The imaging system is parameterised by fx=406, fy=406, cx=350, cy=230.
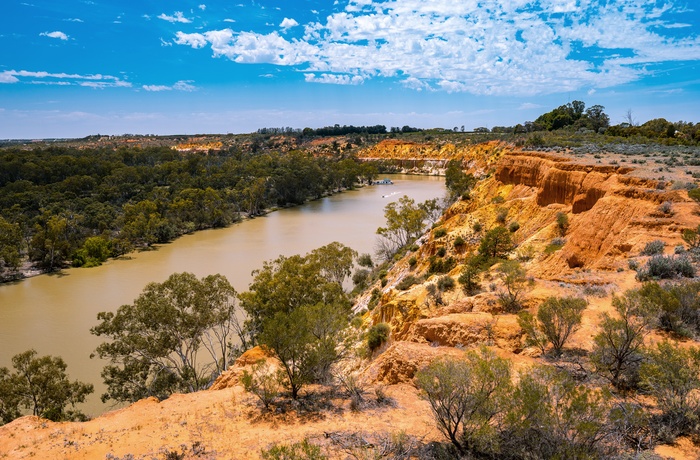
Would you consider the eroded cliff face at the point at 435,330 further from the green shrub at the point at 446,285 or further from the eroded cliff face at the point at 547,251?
the green shrub at the point at 446,285

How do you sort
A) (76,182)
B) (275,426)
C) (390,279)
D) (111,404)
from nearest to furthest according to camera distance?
(275,426) < (111,404) < (390,279) < (76,182)

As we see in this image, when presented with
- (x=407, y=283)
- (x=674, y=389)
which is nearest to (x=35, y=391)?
(x=407, y=283)

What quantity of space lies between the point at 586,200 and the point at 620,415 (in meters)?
18.4

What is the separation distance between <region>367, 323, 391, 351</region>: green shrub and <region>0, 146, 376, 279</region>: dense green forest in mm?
32778

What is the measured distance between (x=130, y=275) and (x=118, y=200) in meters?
27.5

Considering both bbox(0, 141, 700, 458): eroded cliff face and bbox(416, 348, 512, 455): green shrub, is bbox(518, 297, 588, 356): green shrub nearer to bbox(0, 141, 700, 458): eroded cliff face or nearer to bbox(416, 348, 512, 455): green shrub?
bbox(0, 141, 700, 458): eroded cliff face

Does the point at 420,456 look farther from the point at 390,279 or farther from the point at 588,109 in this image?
the point at 588,109

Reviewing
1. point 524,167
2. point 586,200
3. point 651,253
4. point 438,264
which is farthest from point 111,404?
point 524,167

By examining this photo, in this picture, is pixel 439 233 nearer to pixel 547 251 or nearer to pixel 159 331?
pixel 547 251

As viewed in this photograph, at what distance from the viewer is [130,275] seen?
34.7 metres

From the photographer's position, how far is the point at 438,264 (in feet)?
77.0

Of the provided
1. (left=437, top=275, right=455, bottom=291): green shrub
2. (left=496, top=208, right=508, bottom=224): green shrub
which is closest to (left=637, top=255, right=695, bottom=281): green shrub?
(left=437, top=275, right=455, bottom=291): green shrub

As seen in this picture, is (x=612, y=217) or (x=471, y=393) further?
(x=612, y=217)

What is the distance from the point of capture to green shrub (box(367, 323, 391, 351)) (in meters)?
15.7
